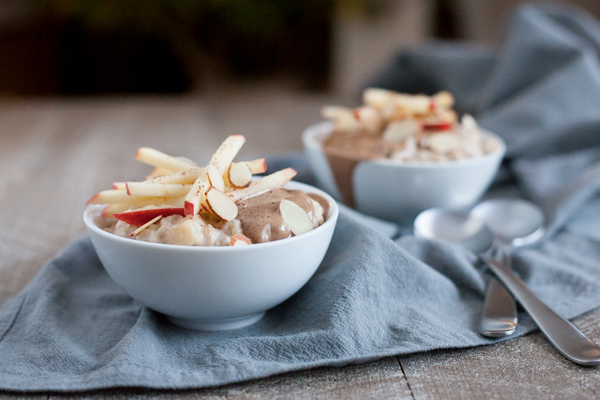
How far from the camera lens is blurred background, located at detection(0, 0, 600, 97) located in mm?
3738

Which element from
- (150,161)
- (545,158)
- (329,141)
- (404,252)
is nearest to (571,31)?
(545,158)

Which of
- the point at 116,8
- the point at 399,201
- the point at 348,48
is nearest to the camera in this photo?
the point at 399,201

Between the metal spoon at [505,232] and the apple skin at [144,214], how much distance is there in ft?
1.71

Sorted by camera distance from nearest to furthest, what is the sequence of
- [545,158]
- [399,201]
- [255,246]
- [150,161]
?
[255,246], [150,161], [399,201], [545,158]

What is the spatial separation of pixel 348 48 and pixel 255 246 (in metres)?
3.17

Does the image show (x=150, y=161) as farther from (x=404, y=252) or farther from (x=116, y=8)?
(x=116, y=8)

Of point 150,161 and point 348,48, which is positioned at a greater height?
point 150,161

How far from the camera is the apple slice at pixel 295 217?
88 cm

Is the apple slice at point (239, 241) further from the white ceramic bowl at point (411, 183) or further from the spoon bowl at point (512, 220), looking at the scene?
the spoon bowl at point (512, 220)

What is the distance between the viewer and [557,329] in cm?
88

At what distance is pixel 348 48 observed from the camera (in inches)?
148

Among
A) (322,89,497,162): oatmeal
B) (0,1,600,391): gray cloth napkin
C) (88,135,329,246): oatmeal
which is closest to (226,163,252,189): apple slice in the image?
(88,135,329,246): oatmeal

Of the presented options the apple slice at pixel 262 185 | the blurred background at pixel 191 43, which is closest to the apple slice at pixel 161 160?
the apple slice at pixel 262 185

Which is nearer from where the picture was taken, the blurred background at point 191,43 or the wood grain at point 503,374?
the wood grain at point 503,374
